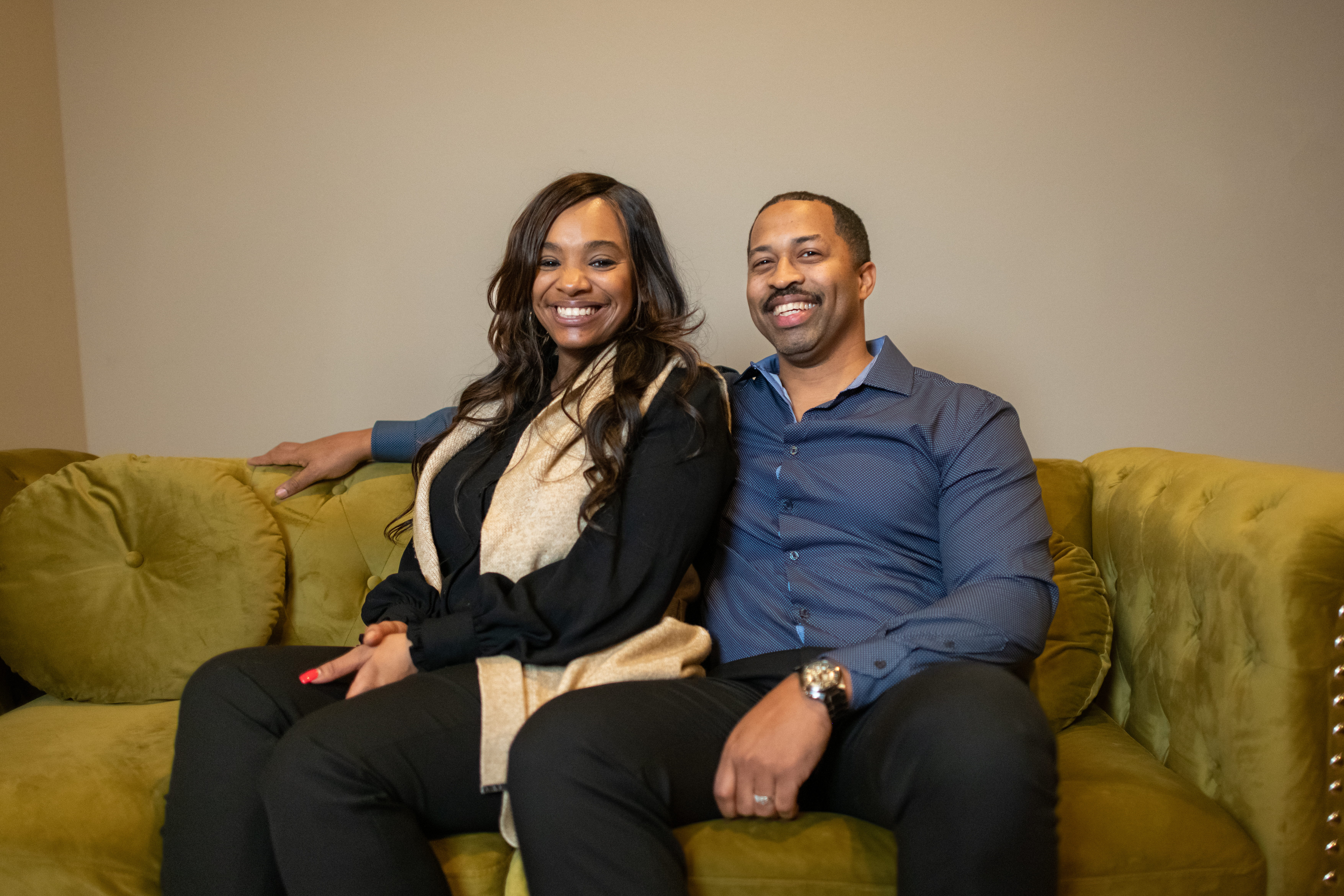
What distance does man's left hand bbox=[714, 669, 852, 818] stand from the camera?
118 centimetres

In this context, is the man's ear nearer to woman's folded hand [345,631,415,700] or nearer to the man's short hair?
the man's short hair

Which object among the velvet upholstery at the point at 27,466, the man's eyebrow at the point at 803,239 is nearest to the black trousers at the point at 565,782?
the man's eyebrow at the point at 803,239

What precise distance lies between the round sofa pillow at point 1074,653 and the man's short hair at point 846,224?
0.60m

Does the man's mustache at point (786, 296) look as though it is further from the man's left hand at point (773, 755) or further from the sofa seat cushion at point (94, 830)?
the sofa seat cushion at point (94, 830)

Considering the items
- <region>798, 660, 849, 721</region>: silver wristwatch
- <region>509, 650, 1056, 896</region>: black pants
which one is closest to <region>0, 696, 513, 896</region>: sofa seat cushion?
<region>509, 650, 1056, 896</region>: black pants

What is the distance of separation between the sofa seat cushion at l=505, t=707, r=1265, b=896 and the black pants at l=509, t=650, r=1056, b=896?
50 mm

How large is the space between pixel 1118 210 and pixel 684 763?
199 centimetres

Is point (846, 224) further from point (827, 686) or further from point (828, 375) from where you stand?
point (827, 686)

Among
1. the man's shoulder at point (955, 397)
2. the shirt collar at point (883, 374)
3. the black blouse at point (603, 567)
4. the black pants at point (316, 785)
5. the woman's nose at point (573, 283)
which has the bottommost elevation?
the black pants at point (316, 785)

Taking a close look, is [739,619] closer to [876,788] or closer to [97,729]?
[876,788]

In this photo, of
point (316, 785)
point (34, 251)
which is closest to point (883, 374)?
point (316, 785)

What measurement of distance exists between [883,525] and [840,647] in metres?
0.23

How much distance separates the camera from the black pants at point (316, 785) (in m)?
1.15

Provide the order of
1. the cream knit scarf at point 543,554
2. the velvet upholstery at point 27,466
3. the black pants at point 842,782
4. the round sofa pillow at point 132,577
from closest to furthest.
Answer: the black pants at point 842,782, the cream knit scarf at point 543,554, the round sofa pillow at point 132,577, the velvet upholstery at point 27,466
